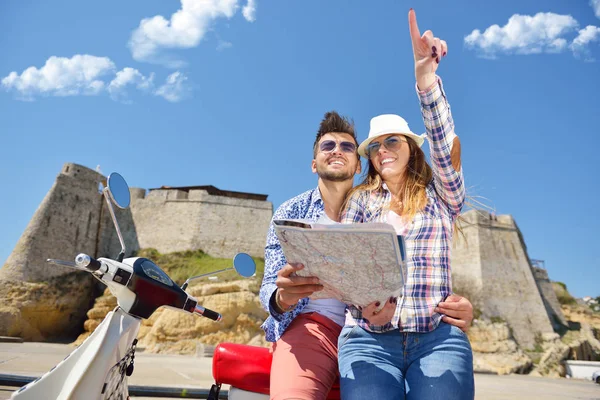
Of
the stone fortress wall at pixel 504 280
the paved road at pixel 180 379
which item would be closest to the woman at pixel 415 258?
the paved road at pixel 180 379

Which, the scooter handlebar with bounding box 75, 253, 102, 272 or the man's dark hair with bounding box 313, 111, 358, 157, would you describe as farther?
the man's dark hair with bounding box 313, 111, 358, 157

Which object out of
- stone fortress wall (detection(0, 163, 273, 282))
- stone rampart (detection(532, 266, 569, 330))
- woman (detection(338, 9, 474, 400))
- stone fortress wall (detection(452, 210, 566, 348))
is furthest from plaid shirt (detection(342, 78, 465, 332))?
stone rampart (detection(532, 266, 569, 330))

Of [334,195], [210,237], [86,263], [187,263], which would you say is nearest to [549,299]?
[210,237]

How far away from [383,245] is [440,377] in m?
0.59

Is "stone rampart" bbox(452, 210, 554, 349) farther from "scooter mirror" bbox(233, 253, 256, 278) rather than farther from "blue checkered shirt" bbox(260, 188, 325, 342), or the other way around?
"scooter mirror" bbox(233, 253, 256, 278)

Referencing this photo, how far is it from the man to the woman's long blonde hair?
23 cm

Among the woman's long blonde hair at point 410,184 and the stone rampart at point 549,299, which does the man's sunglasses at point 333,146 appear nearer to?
the woman's long blonde hair at point 410,184

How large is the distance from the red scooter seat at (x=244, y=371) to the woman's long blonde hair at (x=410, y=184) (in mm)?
798

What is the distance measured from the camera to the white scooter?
1492mm

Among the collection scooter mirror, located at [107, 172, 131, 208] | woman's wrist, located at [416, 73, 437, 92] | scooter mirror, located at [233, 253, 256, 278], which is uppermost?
woman's wrist, located at [416, 73, 437, 92]

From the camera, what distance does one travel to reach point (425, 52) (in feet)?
5.58

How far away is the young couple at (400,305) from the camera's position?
1486 millimetres

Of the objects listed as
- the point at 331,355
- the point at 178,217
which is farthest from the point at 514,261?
the point at 331,355

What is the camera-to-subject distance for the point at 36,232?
63.6 ft
